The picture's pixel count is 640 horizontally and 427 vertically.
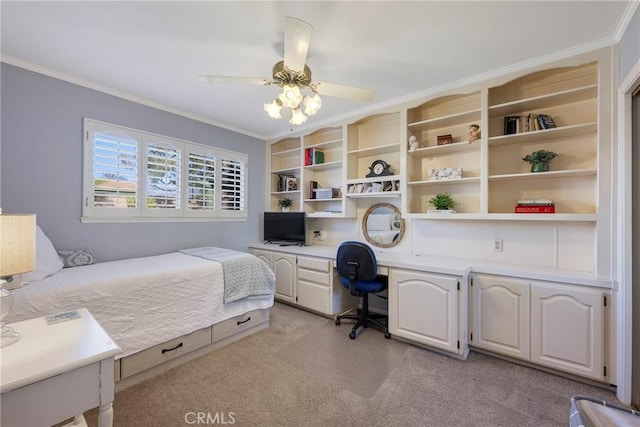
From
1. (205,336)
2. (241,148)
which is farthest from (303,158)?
(205,336)

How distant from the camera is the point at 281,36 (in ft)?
6.09

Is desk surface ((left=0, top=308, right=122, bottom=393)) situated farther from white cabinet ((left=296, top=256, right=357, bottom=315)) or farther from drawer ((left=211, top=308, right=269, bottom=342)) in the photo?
white cabinet ((left=296, top=256, right=357, bottom=315))

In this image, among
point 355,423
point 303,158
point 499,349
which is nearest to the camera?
point 355,423

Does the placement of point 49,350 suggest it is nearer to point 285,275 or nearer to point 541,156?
point 285,275

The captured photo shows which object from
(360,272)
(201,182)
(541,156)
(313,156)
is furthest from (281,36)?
(541,156)

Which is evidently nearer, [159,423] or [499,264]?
[159,423]

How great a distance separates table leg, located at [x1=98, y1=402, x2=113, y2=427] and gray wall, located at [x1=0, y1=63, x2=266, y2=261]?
6.82 ft

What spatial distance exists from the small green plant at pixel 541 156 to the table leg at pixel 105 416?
312 cm

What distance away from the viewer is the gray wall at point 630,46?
1589 mm

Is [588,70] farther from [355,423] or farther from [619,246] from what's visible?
[355,423]

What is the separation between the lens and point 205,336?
2.39 metres

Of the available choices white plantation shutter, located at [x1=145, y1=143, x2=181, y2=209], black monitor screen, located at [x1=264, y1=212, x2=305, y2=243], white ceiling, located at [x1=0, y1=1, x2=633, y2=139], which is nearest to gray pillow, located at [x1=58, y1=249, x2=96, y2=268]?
white plantation shutter, located at [x1=145, y1=143, x2=181, y2=209]

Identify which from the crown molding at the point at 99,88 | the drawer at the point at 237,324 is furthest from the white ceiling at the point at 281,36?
the drawer at the point at 237,324

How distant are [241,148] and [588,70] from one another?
12.3 ft
